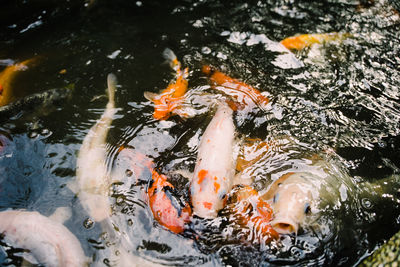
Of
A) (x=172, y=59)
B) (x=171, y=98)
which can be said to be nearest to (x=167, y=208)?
(x=171, y=98)

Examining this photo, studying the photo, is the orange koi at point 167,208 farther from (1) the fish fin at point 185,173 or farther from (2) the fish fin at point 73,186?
(2) the fish fin at point 73,186

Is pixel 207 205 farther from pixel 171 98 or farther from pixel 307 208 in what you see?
pixel 171 98

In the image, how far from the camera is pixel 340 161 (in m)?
3.43

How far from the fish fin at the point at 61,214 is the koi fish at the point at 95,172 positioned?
160mm

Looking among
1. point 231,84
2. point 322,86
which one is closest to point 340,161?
point 322,86

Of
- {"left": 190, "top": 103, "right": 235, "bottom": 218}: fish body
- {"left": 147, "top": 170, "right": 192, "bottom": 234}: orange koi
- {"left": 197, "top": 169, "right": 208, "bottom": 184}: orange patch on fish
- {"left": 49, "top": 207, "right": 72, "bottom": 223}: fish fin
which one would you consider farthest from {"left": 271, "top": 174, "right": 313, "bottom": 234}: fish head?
{"left": 49, "top": 207, "right": 72, "bottom": 223}: fish fin

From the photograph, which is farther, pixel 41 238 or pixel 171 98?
pixel 171 98

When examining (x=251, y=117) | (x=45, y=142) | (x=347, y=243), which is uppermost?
(x=45, y=142)

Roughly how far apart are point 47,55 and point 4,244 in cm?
310

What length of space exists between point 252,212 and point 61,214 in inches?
73.6

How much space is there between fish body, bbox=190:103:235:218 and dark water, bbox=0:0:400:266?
0.18m

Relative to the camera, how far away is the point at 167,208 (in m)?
2.85

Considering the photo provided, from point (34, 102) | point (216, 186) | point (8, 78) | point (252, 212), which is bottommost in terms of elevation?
point (252, 212)

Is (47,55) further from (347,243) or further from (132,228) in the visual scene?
(347,243)
